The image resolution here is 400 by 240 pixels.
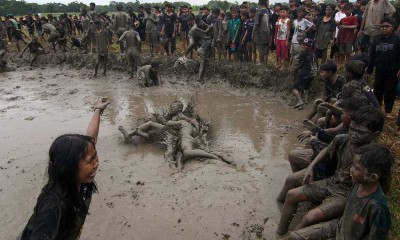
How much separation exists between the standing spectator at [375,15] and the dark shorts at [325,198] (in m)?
4.93

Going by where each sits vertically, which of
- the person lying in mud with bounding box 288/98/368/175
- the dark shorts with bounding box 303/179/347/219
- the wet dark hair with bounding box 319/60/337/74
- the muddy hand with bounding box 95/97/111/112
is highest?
the wet dark hair with bounding box 319/60/337/74

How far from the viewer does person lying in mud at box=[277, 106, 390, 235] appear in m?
3.21

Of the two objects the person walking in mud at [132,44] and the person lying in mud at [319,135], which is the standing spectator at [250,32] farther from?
the person lying in mud at [319,135]

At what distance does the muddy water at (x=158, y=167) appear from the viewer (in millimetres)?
4281

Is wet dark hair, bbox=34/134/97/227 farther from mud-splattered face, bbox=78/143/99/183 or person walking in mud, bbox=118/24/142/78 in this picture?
person walking in mud, bbox=118/24/142/78

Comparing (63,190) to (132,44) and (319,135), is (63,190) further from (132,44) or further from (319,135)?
(132,44)

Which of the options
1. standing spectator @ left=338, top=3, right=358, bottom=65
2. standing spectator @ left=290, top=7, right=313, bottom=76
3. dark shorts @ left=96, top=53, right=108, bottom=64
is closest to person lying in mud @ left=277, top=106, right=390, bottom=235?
standing spectator @ left=290, top=7, right=313, bottom=76

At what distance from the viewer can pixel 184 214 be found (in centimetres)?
442

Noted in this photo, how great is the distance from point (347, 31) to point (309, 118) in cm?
389

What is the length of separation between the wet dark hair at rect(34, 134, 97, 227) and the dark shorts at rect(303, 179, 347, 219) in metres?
2.47

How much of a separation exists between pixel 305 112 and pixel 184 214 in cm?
515

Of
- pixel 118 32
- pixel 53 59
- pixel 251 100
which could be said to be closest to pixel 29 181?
pixel 251 100

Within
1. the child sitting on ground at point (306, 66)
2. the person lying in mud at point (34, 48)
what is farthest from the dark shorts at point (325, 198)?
the person lying in mud at point (34, 48)

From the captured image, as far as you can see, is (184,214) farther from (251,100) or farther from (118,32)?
(118,32)
